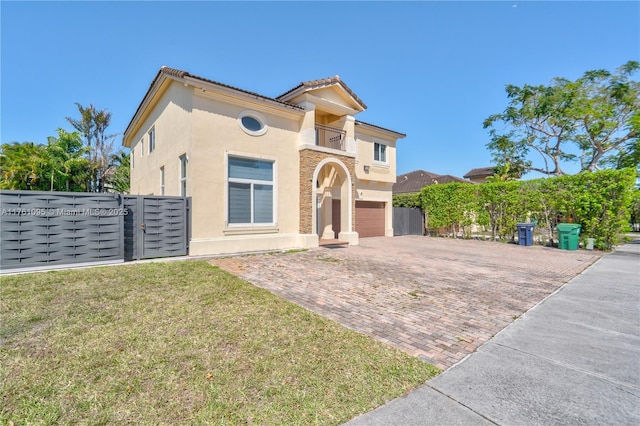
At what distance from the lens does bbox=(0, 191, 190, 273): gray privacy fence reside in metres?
7.29

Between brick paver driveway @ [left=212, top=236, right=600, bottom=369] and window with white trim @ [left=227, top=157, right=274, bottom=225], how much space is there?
1963mm

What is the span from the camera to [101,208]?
8391 mm

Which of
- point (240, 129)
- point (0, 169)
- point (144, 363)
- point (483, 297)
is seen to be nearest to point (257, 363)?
point (144, 363)

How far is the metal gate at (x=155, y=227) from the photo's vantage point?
29.6ft

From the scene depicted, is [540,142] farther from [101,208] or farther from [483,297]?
[101,208]

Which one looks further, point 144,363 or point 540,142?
point 540,142

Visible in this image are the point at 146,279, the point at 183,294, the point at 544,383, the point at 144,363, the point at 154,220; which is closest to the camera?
the point at 544,383

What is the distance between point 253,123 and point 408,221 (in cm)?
1482

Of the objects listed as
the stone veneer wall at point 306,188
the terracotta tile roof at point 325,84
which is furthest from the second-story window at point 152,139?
the stone veneer wall at point 306,188

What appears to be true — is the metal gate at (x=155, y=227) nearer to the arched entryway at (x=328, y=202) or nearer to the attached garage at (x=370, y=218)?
the arched entryway at (x=328, y=202)

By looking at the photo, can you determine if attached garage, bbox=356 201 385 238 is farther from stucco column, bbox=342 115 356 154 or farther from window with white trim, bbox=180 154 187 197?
window with white trim, bbox=180 154 187 197

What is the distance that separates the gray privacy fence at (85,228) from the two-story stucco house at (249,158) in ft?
2.93

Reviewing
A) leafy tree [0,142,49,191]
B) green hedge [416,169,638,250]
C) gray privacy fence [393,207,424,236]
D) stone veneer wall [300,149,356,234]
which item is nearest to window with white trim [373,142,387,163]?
gray privacy fence [393,207,424,236]

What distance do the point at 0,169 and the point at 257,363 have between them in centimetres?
3327
